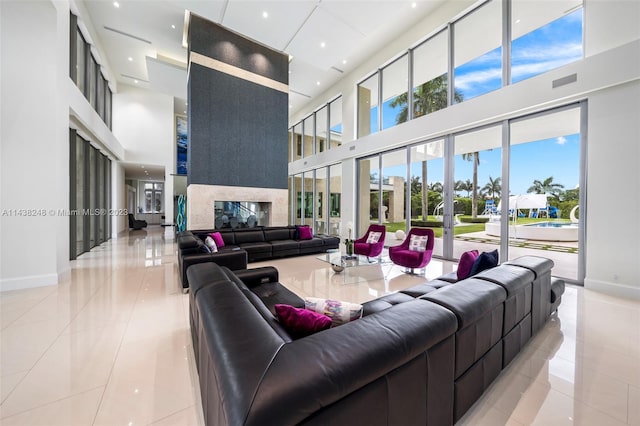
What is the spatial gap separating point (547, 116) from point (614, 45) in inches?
46.9

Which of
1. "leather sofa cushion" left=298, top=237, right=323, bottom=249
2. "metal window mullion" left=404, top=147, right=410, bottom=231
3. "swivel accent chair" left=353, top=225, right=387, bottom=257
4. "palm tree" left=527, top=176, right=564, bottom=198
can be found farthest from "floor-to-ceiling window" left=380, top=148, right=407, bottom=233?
"palm tree" left=527, top=176, right=564, bottom=198

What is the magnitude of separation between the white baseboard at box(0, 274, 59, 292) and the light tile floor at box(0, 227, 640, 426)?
0.22 m

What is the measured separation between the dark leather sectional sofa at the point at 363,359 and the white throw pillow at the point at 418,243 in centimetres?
298

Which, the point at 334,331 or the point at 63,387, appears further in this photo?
the point at 63,387

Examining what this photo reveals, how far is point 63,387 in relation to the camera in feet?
6.12

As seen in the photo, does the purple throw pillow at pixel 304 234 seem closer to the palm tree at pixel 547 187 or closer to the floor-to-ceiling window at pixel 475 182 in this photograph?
the floor-to-ceiling window at pixel 475 182

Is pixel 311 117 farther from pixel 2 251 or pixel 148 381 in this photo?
pixel 148 381

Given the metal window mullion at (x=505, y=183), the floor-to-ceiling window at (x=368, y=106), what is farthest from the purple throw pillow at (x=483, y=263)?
the floor-to-ceiling window at (x=368, y=106)

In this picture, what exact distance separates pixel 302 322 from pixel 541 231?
7200mm

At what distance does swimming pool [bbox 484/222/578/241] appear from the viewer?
490cm

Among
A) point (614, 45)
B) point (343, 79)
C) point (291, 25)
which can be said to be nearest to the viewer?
point (614, 45)

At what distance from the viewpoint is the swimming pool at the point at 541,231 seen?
193 inches

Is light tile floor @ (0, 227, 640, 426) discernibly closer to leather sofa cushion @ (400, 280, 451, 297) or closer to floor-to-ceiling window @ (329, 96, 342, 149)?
leather sofa cushion @ (400, 280, 451, 297)

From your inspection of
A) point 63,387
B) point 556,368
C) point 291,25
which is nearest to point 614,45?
point 556,368
